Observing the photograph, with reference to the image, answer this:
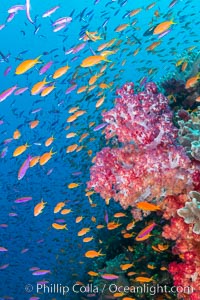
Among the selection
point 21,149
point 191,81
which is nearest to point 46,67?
point 21,149

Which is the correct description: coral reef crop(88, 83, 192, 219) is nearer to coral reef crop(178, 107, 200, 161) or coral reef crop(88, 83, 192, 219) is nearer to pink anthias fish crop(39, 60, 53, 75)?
coral reef crop(178, 107, 200, 161)

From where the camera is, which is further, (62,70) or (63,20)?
(63,20)

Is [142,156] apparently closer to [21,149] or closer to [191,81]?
[191,81]

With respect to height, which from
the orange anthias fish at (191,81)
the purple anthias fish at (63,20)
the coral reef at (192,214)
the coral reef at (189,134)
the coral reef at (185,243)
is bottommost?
the coral reef at (185,243)

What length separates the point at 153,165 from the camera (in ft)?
12.4

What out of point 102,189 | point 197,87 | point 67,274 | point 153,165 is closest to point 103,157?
point 102,189

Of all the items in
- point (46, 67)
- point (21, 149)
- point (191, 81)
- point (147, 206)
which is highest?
point (46, 67)

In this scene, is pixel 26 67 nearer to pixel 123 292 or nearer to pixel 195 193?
pixel 195 193

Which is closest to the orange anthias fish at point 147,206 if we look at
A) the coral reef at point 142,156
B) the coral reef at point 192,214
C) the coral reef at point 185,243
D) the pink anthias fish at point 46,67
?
the coral reef at point 142,156

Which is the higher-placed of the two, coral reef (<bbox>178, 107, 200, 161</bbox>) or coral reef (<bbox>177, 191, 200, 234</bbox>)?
coral reef (<bbox>178, 107, 200, 161</bbox>)

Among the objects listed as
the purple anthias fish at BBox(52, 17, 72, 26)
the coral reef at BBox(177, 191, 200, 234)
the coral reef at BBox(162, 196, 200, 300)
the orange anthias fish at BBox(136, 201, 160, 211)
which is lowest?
the coral reef at BBox(162, 196, 200, 300)

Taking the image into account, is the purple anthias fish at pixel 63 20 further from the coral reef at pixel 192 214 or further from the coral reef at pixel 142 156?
the coral reef at pixel 192 214

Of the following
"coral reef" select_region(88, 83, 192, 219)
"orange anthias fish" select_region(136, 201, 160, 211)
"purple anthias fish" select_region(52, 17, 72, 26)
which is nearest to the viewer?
"coral reef" select_region(88, 83, 192, 219)

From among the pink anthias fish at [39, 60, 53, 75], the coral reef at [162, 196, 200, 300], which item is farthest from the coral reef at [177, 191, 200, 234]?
the pink anthias fish at [39, 60, 53, 75]
